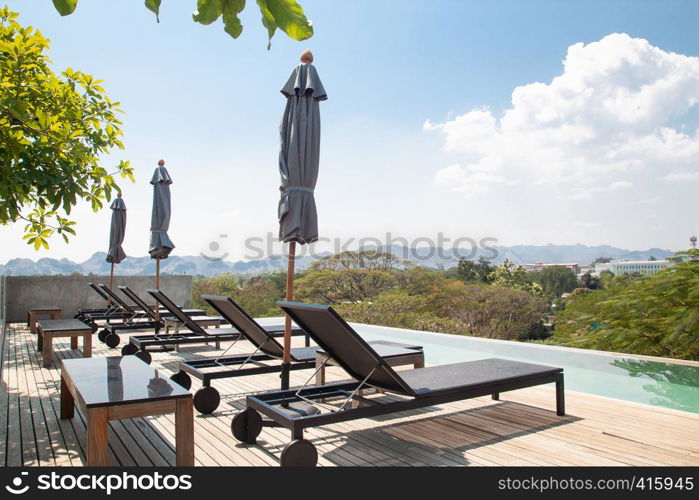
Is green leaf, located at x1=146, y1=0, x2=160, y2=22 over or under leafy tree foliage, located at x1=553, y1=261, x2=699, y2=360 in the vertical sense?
over

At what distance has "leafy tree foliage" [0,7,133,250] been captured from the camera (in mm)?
3531

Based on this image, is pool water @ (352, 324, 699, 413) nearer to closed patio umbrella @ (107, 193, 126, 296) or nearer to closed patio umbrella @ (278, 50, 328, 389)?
closed patio umbrella @ (278, 50, 328, 389)

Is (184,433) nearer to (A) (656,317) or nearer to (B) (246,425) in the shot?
(B) (246,425)

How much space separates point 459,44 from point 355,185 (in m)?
16.7

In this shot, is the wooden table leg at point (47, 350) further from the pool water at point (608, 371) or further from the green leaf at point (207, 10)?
the green leaf at point (207, 10)

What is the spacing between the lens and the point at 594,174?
55344mm

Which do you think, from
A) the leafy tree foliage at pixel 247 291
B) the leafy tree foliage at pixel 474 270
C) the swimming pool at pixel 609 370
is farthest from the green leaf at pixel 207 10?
the leafy tree foliage at pixel 474 270

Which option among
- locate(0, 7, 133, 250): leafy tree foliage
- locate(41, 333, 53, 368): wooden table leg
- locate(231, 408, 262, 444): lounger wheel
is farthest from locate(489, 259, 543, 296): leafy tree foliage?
locate(231, 408, 262, 444): lounger wheel

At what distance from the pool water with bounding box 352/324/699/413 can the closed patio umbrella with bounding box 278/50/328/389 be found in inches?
129

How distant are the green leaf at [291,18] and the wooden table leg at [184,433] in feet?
7.01

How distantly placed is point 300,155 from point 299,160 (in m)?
0.04
